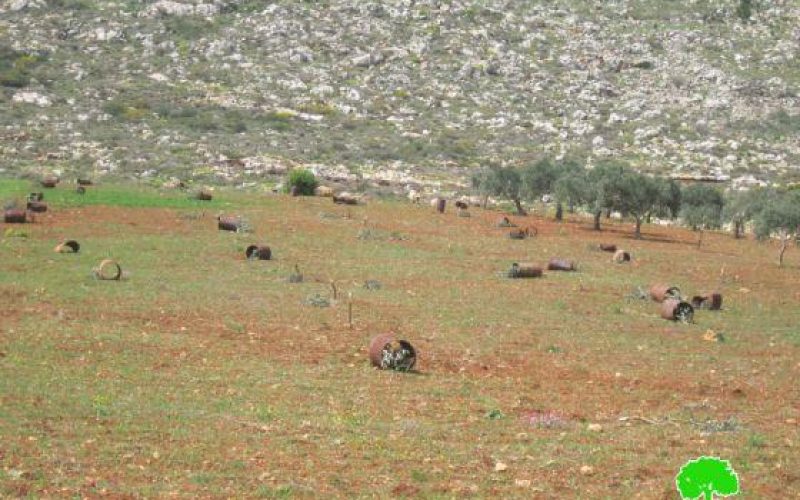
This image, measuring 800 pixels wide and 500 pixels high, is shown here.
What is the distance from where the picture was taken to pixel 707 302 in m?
32.6

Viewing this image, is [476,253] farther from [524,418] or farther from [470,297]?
[524,418]

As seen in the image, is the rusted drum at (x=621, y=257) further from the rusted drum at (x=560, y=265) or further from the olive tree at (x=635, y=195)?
the olive tree at (x=635, y=195)

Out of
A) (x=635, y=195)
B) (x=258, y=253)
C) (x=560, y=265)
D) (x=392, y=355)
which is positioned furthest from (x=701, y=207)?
(x=392, y=355)

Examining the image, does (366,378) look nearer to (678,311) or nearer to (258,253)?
(678,311)

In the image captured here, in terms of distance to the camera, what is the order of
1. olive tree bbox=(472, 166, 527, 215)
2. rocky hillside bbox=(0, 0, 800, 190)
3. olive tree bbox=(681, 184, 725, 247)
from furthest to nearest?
rocky hillside bbox=(0, 0, 800, 190) < olive tree bbox=(472, 166, 527, 215) < olive tree bbox=(681, 184, 725, 247)

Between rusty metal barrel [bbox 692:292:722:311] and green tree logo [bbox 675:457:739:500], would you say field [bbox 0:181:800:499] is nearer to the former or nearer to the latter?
rusty metal barrel [bbox 692:292:722:311]

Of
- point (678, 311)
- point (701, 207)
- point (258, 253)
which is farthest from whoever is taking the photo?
point (701, 207)

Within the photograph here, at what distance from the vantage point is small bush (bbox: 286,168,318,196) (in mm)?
67875

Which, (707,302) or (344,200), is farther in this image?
(344,200)

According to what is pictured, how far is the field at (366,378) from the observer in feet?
42.0

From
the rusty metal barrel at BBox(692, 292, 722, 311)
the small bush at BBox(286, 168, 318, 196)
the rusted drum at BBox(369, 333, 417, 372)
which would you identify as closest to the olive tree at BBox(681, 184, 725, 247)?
the small bush at BBox(286, 168, 318, 196)

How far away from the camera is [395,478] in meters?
12.6

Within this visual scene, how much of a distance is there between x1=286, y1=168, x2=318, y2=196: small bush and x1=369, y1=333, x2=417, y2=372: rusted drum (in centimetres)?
4830

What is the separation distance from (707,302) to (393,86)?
3010 inches
